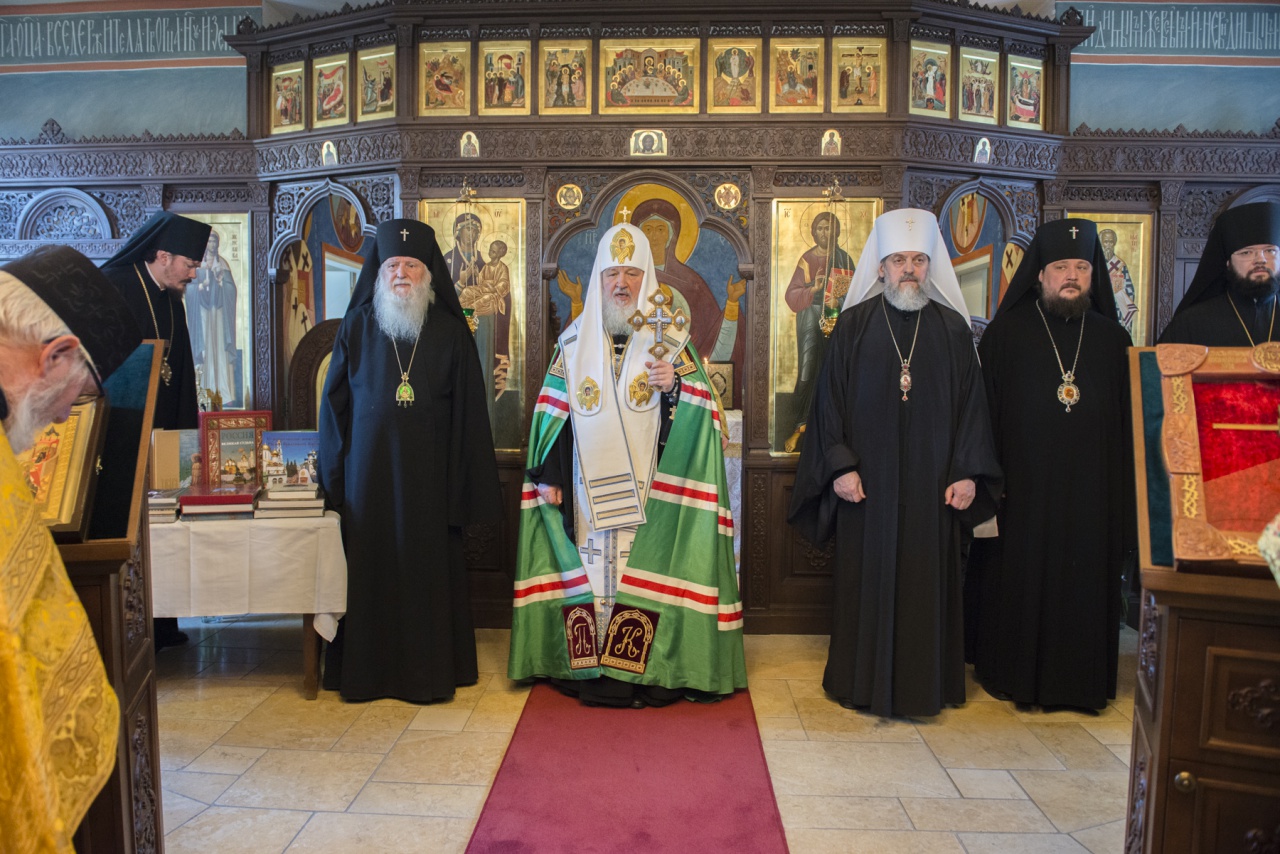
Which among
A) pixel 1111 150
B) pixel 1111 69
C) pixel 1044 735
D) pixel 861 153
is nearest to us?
pixel 1044 735

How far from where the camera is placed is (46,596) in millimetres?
1780

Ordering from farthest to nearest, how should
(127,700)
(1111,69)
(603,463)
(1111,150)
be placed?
(1111,69)
(1111,150)
(603,463)
(127,700)

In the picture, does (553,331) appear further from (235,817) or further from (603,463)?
(235,817)

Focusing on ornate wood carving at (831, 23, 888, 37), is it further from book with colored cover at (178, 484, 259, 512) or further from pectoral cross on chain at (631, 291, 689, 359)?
book with colored cover at (178, 484, 259, 512)

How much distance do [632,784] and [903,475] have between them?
6.51 ft

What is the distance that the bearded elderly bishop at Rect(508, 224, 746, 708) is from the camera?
14.5 feet

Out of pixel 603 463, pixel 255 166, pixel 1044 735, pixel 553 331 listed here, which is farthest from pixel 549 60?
pixel 1044 735

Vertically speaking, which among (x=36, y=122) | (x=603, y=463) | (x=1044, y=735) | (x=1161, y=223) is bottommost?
(x=1044, y=735)

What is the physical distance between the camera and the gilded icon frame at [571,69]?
555 cm

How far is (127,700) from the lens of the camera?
94.0 inches

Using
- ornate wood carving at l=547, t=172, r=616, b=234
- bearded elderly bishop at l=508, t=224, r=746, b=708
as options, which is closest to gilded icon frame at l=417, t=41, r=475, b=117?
ornate wood carving at l=547, t=172, r=616, b=234

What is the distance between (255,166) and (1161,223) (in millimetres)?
6121

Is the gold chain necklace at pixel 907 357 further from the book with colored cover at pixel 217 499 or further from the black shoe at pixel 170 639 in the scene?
the black shoe at pixel 170 639

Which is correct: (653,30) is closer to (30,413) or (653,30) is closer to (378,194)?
(378,194)
